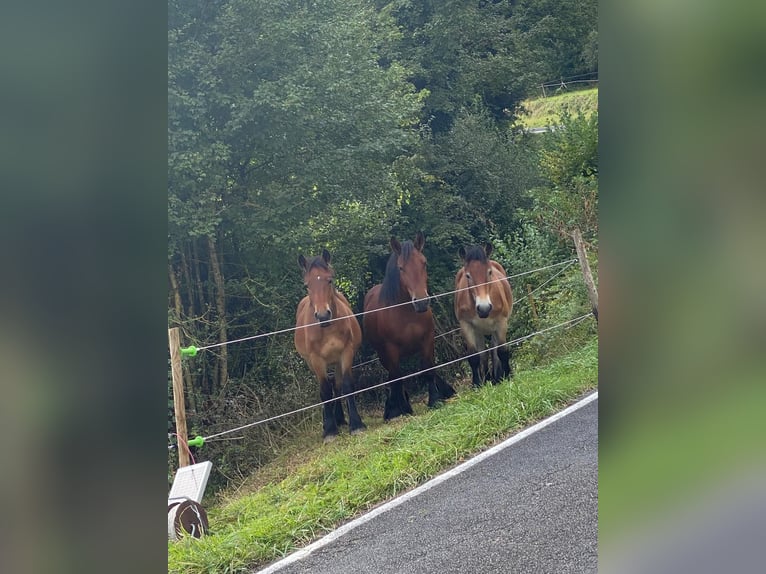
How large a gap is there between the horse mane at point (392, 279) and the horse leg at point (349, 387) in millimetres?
270

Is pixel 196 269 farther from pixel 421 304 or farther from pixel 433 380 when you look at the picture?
pixel 433 380

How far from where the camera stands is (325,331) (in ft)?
9.68

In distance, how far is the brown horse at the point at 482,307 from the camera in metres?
2.99

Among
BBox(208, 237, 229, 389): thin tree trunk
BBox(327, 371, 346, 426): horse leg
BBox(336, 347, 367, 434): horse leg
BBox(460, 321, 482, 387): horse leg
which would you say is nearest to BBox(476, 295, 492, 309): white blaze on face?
BBox(460, 321, 482, 387): horse leg

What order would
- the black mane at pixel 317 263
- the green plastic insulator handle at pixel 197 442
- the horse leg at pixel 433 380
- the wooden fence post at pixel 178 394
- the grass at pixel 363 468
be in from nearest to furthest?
the grass at pixel 363 468 < the wooden fence post at pixel 178 394 < the green plastic insulator handle at pixel 197 442 < the black mane at pixel 317 263 < the horse leg at pixel 433 380

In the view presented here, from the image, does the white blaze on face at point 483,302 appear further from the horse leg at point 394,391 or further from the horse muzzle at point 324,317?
the horse muzzle at point 324,317

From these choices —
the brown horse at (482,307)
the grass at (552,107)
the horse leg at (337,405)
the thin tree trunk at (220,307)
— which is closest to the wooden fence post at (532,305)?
the brown horse at (482,307)

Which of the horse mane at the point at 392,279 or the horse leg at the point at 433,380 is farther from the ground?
the horse mane at the point at 392,279

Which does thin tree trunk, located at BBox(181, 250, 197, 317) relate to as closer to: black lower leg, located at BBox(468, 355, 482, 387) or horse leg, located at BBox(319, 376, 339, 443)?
horse leg, located at BBox(319, 376, 339, 443)
